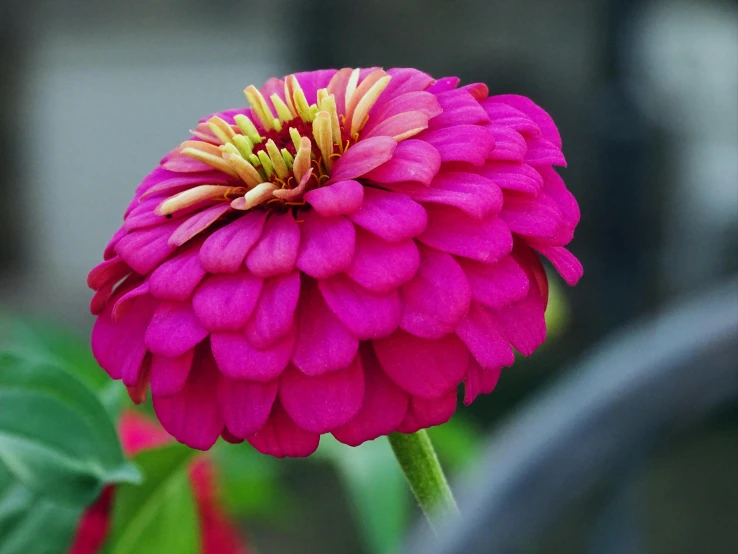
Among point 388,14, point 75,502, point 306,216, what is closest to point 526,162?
point 306,216

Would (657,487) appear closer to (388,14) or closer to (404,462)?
(404,462)

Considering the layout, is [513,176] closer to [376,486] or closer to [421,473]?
[421,473]

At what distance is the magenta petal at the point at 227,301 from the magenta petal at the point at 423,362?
0.04 m

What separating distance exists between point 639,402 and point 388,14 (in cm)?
115

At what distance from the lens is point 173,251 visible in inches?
12.1

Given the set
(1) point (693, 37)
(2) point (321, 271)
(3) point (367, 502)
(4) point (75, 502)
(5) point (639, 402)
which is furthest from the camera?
(1) point (693, 37)

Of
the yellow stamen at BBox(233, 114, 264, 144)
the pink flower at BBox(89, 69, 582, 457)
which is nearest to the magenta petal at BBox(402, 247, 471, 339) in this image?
the pink flower at BBox(89, 69, 582, 457)

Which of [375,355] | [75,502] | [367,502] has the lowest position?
[367,502]

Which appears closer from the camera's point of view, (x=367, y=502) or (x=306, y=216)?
(x=306, y=216)

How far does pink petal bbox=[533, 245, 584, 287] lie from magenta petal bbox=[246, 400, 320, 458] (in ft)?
0.34

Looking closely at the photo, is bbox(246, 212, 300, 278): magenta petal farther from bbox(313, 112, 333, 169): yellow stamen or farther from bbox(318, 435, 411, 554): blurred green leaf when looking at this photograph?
bbox(318, 435, 411, 554): blurred green leaf

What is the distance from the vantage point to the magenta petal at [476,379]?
281mm

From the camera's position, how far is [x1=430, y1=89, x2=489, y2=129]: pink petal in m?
0.31

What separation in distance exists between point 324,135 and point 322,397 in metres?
0.12
